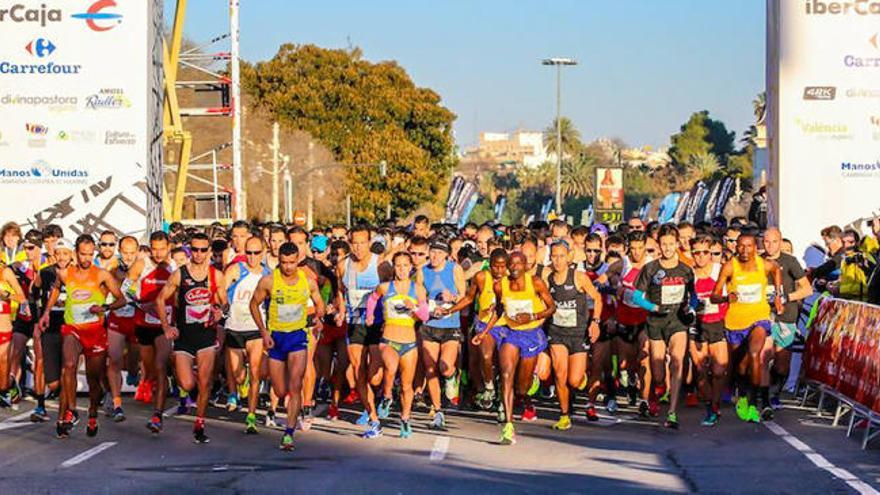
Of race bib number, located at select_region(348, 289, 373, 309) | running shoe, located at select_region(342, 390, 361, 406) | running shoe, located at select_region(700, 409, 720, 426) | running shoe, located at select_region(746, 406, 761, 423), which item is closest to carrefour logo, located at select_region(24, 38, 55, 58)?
running shoe, located at select_region(342, 390, 361, 406)

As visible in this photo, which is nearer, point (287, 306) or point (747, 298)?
point (287, 306)

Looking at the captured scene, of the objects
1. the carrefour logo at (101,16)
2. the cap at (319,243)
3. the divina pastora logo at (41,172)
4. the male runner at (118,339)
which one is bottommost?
the male runner at (118,339)

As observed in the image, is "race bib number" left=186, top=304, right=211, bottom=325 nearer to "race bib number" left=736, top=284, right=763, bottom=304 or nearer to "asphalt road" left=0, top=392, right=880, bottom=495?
"asphalt road" left=0, top=392, right=880, bottom=495

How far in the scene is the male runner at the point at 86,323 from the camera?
1539cm

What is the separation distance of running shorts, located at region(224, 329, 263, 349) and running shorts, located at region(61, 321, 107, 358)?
1250mm

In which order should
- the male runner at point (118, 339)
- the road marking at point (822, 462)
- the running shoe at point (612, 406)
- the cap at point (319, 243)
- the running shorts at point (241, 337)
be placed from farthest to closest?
the cap at point (319, 243) → the running shoe at point (612, 406) → the male runner at point (118, 339) → the running shorts at point (241, 337) → the road marking at point (822, 462)

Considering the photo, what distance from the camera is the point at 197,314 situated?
50.7 feet

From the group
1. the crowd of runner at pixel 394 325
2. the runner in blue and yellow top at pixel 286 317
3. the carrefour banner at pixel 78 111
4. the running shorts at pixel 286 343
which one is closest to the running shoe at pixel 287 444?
the crowd of runner at pixel 394 325

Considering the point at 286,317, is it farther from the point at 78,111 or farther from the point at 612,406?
the point at 78,111

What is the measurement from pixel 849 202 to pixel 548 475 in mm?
11186

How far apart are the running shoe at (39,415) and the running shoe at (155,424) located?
5.88ft

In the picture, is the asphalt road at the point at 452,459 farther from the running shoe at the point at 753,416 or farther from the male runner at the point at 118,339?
the male runner at the point at 118,339

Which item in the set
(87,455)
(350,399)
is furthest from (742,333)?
(87,455)

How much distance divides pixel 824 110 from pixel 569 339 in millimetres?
7173
